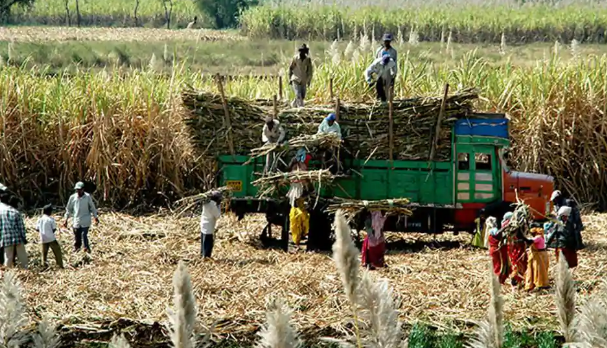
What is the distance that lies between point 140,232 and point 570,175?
7155 millimetres

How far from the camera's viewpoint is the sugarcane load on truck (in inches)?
542

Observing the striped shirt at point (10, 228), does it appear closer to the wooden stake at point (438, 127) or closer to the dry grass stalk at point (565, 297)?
the wooden stake at point (438, 127)

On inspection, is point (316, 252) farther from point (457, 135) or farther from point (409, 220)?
point (457, 135)

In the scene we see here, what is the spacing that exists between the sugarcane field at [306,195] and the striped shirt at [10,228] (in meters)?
0.02

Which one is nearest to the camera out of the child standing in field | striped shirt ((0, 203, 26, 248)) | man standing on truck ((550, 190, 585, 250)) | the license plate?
man standing on truck ((550, 190, 585, 250))

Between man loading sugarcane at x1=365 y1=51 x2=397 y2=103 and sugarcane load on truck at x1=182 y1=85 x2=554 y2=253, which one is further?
man loading sugarcane at x1=365 y1=51 x2=397 y2=103

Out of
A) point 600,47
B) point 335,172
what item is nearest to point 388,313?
point 335,172

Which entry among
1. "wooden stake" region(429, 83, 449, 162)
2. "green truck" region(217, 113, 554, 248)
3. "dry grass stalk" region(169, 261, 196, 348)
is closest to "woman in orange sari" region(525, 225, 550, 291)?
"green truck" region(217, 113, 554, 248)

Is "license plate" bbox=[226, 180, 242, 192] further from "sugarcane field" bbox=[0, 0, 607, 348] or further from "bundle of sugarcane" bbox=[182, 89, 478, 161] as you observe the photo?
"bundle of sugarcane" bbox=[182, 89, 478, 161]

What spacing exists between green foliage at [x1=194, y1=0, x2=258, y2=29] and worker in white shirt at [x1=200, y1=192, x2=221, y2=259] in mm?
52528

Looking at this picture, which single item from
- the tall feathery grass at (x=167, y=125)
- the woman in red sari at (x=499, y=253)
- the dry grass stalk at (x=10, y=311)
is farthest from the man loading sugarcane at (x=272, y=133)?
the dry grass stalk at (x=10, y=311)

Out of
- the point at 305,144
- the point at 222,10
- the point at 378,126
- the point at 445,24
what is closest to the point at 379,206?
the point at 305,144

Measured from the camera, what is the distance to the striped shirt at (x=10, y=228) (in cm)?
1225

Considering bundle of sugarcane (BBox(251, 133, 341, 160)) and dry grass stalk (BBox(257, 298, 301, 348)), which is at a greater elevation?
dry grass stalk (BBox(257, 298, 301, 348))
